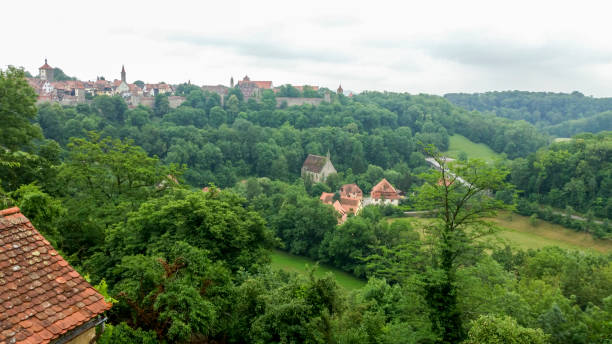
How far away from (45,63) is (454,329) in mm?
110359

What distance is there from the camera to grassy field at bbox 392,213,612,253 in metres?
43.6

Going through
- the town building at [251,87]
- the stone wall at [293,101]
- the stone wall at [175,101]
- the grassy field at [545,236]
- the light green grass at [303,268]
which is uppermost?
the town building at [251,87]

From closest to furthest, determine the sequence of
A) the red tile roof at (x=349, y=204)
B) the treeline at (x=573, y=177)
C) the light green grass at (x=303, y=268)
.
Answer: the light green grass at (x=303, y=268)
the red tile roof at (x=349, y=204)
the treeline at (x=573, y=177)

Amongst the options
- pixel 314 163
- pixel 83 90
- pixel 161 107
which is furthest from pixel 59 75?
pixel 314 163

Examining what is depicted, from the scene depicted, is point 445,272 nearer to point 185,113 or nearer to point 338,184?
point 338,184

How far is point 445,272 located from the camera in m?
12.6

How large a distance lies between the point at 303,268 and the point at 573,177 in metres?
43.4

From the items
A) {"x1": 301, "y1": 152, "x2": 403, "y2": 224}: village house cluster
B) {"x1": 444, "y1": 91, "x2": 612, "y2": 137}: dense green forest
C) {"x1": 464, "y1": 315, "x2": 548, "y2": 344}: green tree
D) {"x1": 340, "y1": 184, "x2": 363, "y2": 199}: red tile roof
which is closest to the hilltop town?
{"x1": 301, "y1": 152, "x2": 403, "y2": 224}: village house cluster

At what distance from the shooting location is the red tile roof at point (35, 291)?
15.9 ft

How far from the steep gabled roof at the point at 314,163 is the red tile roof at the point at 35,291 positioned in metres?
60.7

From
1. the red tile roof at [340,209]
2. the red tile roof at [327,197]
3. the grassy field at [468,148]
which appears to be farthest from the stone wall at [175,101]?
the grassy field at [468,148]

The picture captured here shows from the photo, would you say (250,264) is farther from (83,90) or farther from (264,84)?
(264,84)

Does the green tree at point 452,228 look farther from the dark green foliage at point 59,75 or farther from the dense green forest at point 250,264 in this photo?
the dark green foliage at point 59,75

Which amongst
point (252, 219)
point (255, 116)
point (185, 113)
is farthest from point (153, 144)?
point (252, 219)
